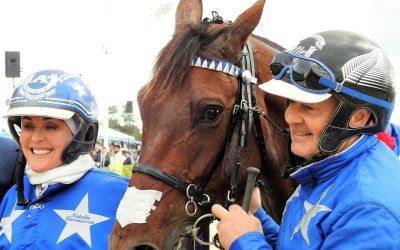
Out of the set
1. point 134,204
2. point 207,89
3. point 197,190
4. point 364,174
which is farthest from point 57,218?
point 364,174

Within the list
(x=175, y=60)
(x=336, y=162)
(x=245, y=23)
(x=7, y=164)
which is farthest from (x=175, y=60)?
(x=7, y=164)

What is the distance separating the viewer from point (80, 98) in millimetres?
3143

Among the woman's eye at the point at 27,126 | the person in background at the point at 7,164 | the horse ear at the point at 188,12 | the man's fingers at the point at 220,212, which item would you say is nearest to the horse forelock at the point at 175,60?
the horse ear at the point at 188,12

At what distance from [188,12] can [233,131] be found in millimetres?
939

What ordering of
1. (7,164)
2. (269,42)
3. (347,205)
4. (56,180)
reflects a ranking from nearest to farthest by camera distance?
(347,205), (56,180), (7,164), (269,42)

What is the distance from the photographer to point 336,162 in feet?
6.42

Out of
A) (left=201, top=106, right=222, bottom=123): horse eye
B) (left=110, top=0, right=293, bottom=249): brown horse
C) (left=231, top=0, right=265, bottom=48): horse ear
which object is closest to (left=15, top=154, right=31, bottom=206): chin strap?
(left=110, top=0, right=293, bottom=249): brown horse

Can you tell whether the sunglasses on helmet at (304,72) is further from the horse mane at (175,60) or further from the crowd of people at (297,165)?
the horse mane at (175,60)

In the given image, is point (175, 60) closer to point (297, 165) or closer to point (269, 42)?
point (297, 165)

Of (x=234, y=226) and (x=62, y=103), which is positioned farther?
(x=62, y=103)

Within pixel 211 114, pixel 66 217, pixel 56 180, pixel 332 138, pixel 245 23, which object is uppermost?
pixel 245 23

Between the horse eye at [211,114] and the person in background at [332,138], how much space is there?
45 centimetres

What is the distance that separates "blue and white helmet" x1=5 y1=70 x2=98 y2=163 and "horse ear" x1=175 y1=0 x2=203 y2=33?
0.82 meters

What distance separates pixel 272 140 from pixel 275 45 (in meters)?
0.92
